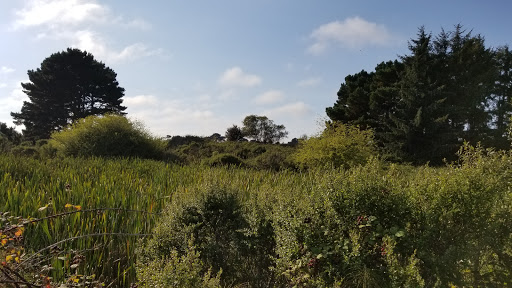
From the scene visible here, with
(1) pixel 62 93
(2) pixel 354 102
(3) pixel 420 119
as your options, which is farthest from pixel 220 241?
Answer: (1) pixel 62 93

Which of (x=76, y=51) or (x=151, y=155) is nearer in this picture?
(x=151, y=155)

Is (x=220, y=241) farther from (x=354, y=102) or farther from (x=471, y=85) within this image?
(x=471, y=85)

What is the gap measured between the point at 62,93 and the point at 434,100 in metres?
38.4

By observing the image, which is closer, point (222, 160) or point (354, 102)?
point (222, 160)

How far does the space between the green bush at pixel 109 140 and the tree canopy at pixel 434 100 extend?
49.0 ft

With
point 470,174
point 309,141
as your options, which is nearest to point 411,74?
point 309,141

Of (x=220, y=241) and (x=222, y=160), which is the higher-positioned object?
(x=222, y=160)

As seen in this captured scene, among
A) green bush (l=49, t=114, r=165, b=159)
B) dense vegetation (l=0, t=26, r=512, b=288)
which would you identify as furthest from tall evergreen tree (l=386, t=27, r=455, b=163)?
dense vegetation (l=0, t=26, r=512, b=288)

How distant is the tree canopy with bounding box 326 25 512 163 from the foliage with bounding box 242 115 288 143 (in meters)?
7.65

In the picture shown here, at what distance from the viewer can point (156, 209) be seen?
16.3ft

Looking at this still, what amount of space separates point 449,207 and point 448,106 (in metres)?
25.6

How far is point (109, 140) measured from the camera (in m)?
16.4

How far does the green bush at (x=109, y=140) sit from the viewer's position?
53.5 feet

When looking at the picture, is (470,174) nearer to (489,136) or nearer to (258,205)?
(258,205)
